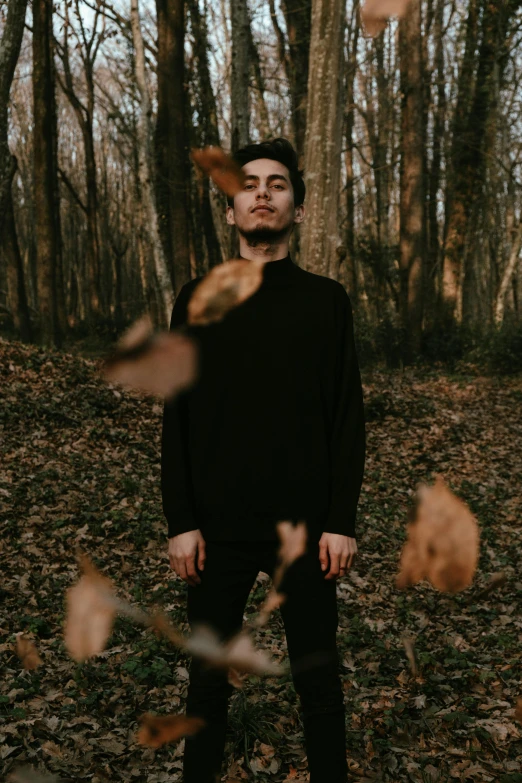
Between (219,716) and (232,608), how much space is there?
1.31 feet

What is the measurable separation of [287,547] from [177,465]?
0.49 m

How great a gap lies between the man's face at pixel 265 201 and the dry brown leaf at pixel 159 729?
7.74 feet

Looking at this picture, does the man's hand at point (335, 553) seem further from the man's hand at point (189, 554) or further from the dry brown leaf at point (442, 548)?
the dry brown leaf at point (442, 548)

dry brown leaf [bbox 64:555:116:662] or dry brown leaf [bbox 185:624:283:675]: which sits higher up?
dry brown leaf [bbox 185:624:283:675]

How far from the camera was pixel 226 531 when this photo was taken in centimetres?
232

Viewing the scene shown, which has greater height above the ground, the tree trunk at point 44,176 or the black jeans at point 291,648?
the tree trunk at point 44,176

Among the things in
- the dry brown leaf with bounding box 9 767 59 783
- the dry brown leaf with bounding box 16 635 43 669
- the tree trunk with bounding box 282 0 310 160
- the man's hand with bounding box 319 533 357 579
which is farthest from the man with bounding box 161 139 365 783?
the tree trunk with bounding box 282 0 310 160

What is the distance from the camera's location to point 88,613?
5.36 m

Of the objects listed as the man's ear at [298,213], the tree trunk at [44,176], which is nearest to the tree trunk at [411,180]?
the tree trunk at [44,176]

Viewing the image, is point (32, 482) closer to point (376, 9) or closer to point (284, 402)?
point (284, 402)

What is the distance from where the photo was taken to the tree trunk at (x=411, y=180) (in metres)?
15.7

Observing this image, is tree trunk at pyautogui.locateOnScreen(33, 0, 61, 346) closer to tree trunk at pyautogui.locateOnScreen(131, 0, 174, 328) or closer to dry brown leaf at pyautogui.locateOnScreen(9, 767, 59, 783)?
tree trunk at pyautogui.locateOnScreen(131, 0, 174, 328)

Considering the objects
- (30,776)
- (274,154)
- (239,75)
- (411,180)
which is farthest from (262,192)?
(411,180)

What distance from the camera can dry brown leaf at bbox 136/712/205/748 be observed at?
3426 millimetres
